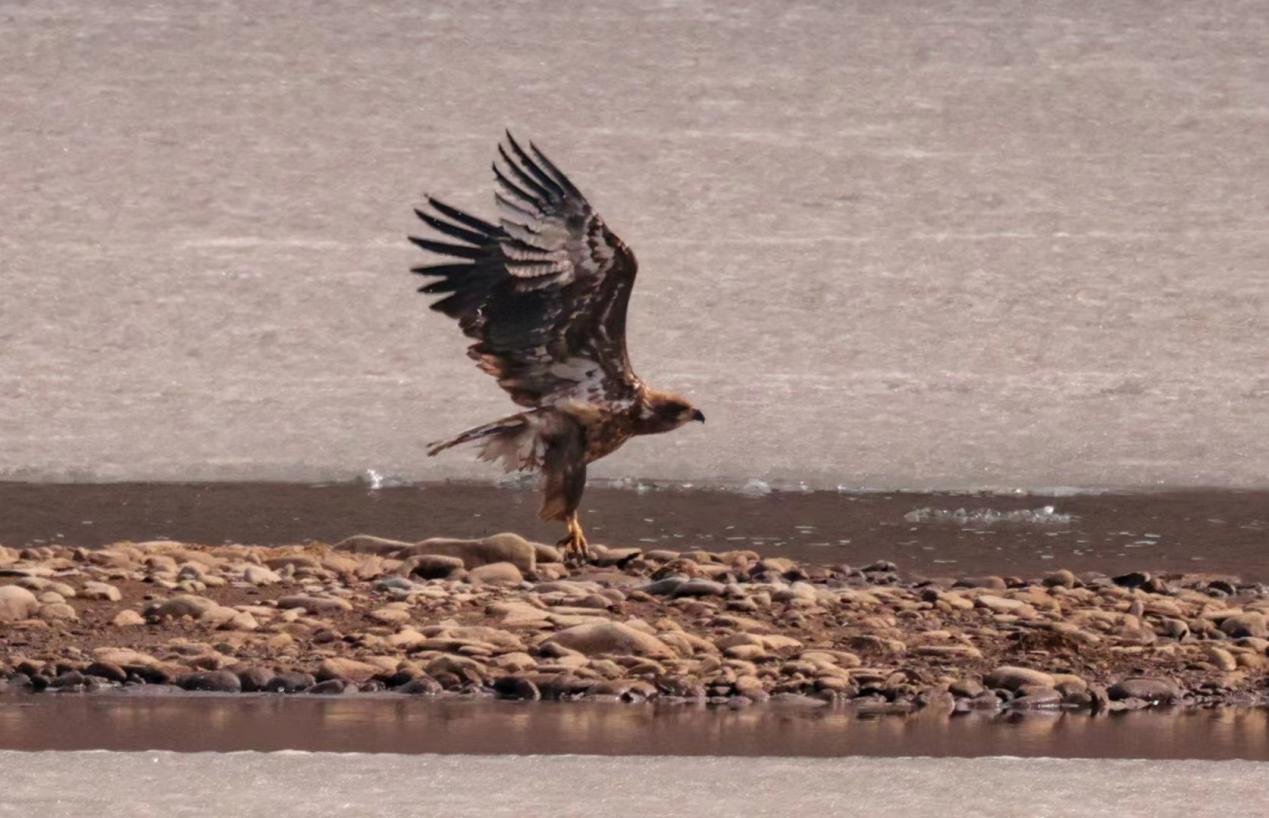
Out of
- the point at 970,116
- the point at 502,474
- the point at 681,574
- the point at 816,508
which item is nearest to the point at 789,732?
the point at 681,574

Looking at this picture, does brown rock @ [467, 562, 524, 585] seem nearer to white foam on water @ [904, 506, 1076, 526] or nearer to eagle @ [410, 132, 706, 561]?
eagle @ [410, 132, 706, 561]

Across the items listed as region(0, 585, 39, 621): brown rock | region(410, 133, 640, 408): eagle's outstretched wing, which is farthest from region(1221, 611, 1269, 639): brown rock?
region(0, 585, 39, 621): brown rock

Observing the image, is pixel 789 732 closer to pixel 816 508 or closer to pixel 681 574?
pixel 681 574

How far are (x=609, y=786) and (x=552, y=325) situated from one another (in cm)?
337

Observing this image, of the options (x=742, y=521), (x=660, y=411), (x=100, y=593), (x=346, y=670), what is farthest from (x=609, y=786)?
(x=742, y=521)

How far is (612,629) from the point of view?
7320 millimetres

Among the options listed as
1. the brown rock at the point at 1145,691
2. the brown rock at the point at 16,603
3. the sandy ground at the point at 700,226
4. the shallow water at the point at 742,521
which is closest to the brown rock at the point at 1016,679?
the brown rock at the point at 1145,691

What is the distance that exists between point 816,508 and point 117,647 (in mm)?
4743

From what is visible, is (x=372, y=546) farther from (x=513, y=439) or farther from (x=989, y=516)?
(x=989, y=516)

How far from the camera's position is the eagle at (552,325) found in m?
8.29

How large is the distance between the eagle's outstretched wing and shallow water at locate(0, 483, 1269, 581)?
5.00 ft

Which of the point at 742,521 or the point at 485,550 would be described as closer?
the point at 485,550

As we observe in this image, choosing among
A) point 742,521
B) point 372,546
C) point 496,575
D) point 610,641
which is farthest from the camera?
point 742,521

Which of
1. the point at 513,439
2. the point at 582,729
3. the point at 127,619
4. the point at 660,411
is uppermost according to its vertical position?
the point at 660,411
